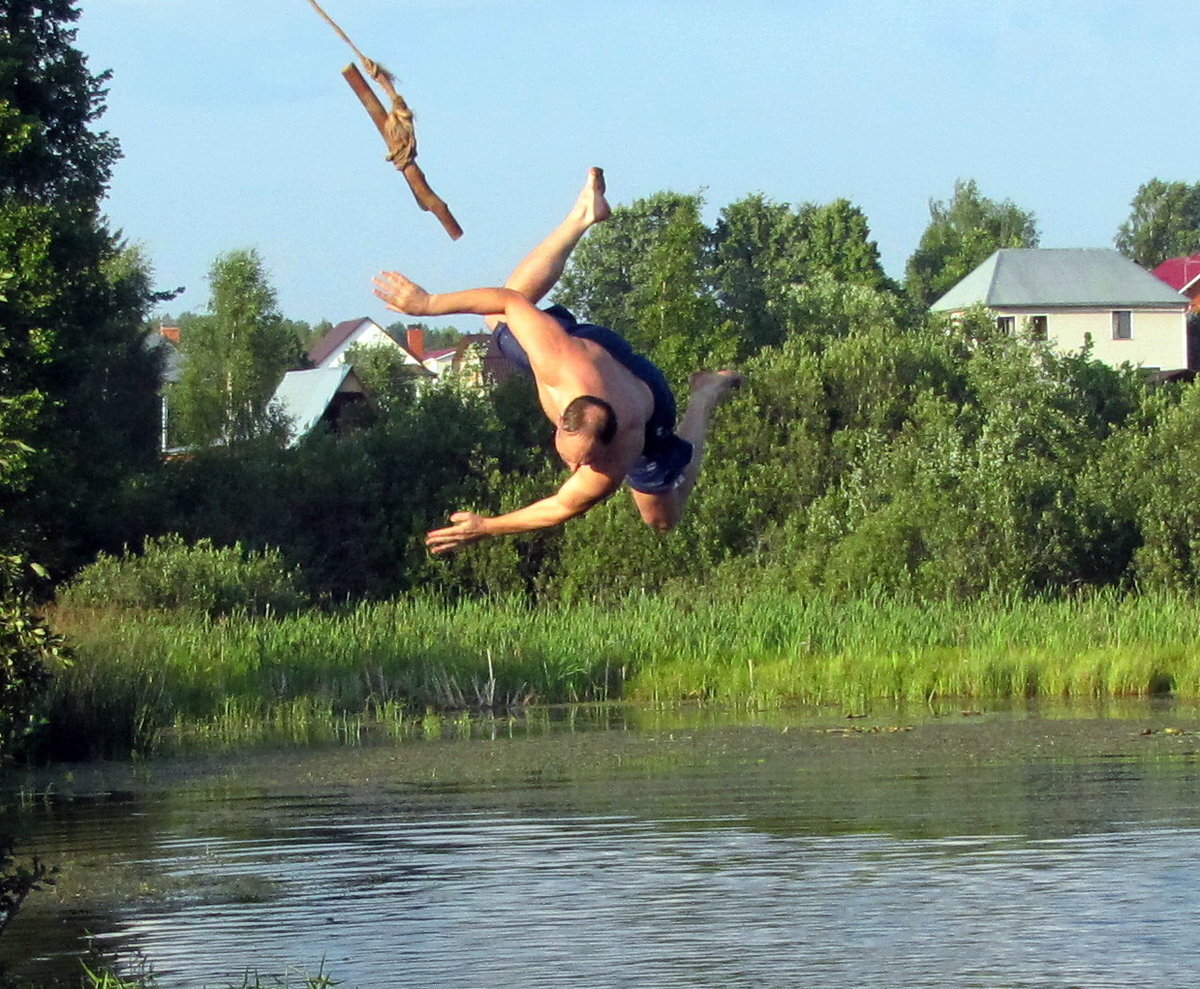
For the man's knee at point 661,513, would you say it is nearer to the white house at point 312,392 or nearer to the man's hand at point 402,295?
the man's hand at point 402,295

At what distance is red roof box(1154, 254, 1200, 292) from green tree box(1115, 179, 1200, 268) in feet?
77.3

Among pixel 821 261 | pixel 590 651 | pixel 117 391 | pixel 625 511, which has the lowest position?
pixel 590 651

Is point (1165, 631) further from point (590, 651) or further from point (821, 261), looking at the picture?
point (821, 261)

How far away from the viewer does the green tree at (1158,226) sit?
348 ft

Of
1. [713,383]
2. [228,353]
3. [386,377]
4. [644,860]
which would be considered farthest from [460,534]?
[228,353]

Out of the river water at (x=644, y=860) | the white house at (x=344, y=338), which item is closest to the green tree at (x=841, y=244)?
the white house at (x=344, y=338)

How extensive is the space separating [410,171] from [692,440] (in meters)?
3.14

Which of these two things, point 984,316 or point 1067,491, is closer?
point 1067,491

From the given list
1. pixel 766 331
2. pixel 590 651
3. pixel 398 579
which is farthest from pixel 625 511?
pixel 766 331

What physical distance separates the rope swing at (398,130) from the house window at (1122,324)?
211 feet

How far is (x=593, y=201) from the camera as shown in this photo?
8.82m

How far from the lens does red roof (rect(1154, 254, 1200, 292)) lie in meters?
78.8

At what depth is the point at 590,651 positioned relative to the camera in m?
23.9

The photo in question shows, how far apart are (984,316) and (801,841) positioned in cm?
2391
